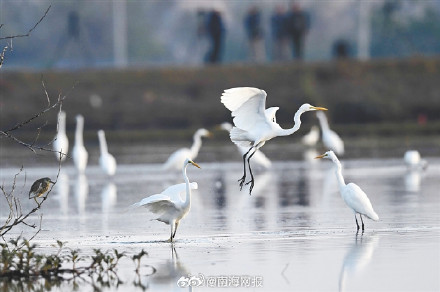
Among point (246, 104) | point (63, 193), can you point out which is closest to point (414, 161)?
point (63, 193)

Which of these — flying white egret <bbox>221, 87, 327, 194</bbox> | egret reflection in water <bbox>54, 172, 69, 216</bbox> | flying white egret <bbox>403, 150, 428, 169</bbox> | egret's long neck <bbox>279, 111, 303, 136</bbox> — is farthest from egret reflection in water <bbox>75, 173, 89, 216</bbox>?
flying white egret <bbox>403, 150, 428, 169</bbox>

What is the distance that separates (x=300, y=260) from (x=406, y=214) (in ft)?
14.7

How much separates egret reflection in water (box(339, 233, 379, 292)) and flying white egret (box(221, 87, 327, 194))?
284 cm

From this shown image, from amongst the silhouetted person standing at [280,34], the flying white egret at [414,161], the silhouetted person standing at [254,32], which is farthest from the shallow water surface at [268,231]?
the silhouetted person standing at [280,34]

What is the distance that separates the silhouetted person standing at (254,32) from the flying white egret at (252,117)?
86.3 feet

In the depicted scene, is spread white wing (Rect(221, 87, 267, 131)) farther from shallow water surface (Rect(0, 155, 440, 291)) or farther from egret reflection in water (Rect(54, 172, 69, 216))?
egret reflection in water (Rect(54, 172, 69, 216))

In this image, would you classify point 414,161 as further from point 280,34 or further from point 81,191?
point 280,34

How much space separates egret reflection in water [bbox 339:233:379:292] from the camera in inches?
399

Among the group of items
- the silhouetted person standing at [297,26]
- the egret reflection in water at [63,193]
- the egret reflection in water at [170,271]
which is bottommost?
the egret reflection in water at [170,271]

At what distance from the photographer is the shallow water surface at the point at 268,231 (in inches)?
398

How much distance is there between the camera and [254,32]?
4356cm

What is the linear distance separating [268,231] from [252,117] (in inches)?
104

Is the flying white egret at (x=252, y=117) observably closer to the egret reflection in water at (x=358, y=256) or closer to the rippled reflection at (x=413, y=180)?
the egret reflection in water at (x=358, y=256)

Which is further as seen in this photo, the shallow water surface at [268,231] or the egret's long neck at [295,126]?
the egret's long neck at [295,126]
